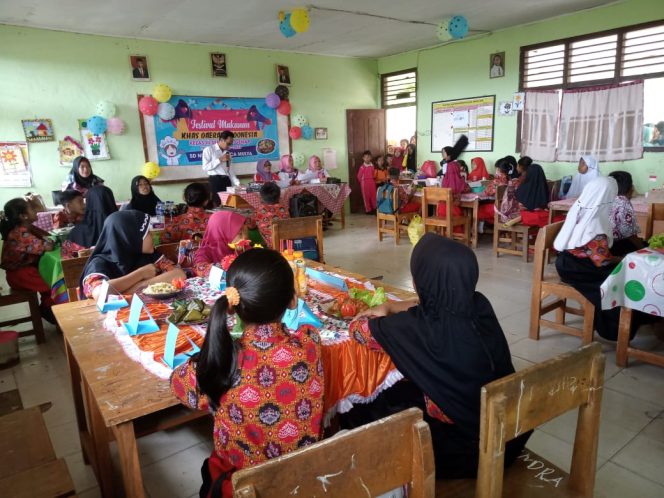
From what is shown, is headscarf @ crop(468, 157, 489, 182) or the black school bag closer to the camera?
the black school bag

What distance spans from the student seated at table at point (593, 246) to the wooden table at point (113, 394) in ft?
5.14

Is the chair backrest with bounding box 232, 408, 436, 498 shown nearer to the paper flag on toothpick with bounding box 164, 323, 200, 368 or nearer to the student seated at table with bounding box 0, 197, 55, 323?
the paper flag on toothpick with bounding box 164, 323, 200, 368

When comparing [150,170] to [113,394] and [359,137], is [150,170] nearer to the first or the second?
[359,137]

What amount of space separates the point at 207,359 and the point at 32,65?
6529 mm

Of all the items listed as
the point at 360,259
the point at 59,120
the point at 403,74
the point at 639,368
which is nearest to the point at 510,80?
the point at 403,74

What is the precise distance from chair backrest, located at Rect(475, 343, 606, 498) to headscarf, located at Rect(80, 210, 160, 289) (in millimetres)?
1870

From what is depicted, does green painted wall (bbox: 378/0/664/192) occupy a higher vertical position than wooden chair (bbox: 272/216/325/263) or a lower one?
higher

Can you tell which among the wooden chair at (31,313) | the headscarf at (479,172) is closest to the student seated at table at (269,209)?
the wooden chair at (31,313)

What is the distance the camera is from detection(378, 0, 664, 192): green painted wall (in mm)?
5895

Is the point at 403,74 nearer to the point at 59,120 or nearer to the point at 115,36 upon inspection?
the point at 115,36

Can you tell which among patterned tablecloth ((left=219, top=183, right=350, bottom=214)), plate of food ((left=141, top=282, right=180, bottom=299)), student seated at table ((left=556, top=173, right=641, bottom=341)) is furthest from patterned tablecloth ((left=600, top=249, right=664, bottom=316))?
patterned tablecloth ((left=219, top=183, right=350, bottom=214))

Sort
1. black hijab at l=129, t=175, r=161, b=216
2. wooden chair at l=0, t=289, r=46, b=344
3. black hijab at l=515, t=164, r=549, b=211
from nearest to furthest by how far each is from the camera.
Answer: wooden chair at l=0, t=289, r=46, b=344 < black hijab at l=129, t=175, r=161, b=216 < black hijab at l=515, t=164, r=549, b=211

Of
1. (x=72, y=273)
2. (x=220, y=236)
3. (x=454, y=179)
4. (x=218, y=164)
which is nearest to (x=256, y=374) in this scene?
(x=220, y=236)

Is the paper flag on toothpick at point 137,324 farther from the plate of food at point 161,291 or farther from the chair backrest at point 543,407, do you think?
the chair backrest at point 543,407
